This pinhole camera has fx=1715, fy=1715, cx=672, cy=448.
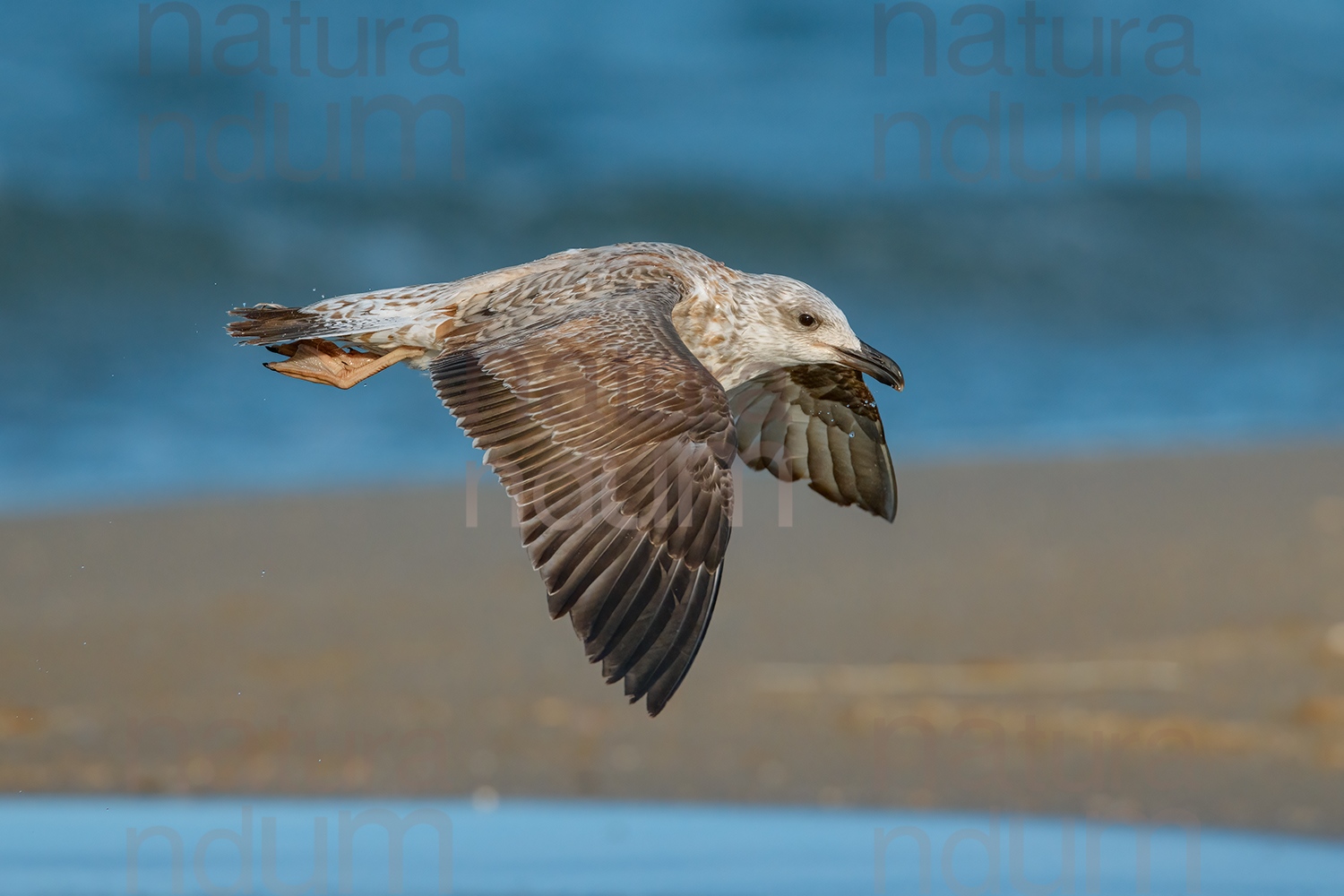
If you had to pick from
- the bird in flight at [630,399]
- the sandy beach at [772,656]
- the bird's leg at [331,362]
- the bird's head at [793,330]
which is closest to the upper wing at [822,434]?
the bird in flight at [630,399]

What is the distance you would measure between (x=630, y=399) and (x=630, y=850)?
1.30 meters

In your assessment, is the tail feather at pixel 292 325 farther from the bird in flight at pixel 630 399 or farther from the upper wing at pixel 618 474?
the upper wing at pixel 618 474

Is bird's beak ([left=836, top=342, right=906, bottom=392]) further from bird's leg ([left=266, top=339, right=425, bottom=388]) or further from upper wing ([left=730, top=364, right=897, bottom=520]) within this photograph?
bird's leg ([left=266, top=339, right=425, bottom=388])

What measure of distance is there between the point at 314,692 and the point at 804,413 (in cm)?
190

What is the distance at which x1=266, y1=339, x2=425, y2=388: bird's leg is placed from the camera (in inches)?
170

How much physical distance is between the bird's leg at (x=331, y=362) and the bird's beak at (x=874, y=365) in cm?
111

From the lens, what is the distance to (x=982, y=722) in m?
5.09

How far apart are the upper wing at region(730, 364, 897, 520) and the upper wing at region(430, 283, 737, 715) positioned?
101 cm

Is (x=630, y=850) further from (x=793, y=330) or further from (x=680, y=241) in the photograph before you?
(x=680, y=241)

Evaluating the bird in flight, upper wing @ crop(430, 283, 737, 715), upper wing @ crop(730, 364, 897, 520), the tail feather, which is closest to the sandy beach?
upper wing @ crop(730, 364, 897, 520)

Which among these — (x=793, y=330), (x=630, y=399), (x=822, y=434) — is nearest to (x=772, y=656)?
(x=822, y=434)

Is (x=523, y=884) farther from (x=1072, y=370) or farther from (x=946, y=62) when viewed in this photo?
(x=946, y=62)

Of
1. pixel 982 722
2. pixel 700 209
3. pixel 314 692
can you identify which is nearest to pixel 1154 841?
pixel 982 722

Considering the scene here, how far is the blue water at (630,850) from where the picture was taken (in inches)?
154
